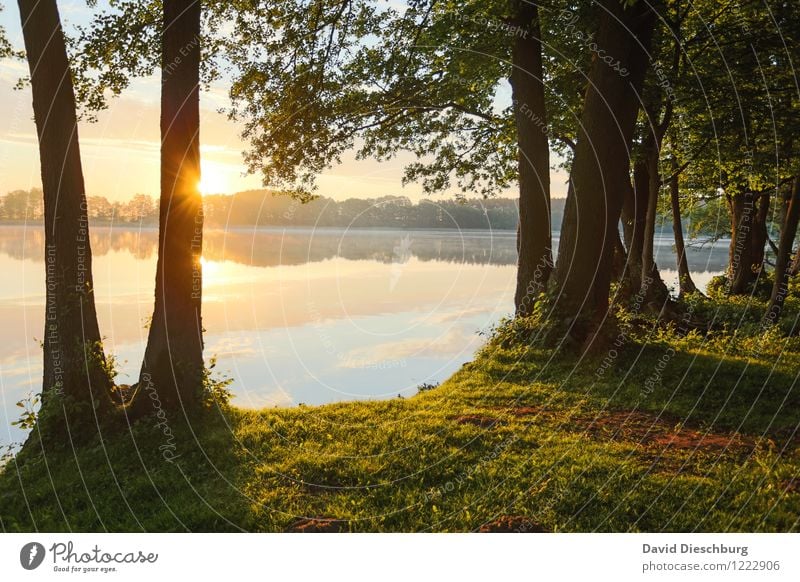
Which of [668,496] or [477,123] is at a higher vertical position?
[477,123]

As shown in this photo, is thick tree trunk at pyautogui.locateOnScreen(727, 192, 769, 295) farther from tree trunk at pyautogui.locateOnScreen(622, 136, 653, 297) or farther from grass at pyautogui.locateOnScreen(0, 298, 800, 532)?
grass at pyautogui.locateOnScreen(0, 298, 800, 532)

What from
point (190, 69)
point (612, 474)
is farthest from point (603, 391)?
point (190, 69)

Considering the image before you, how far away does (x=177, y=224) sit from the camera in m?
10.5

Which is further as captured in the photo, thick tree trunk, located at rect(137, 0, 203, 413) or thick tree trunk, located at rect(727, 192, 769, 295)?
thick tree trunk, located at rect(727, 192, 769, 295)

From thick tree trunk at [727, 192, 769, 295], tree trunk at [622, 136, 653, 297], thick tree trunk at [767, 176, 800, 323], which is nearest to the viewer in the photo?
thick tree trunk at [767, 176, 800, 323]

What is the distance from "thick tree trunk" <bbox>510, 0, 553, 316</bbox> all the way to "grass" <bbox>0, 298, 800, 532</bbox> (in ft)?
15.2

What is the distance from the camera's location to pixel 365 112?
777 inches

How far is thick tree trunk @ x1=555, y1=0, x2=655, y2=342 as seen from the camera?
12.9 m

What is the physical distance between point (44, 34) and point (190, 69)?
7.40 feet
